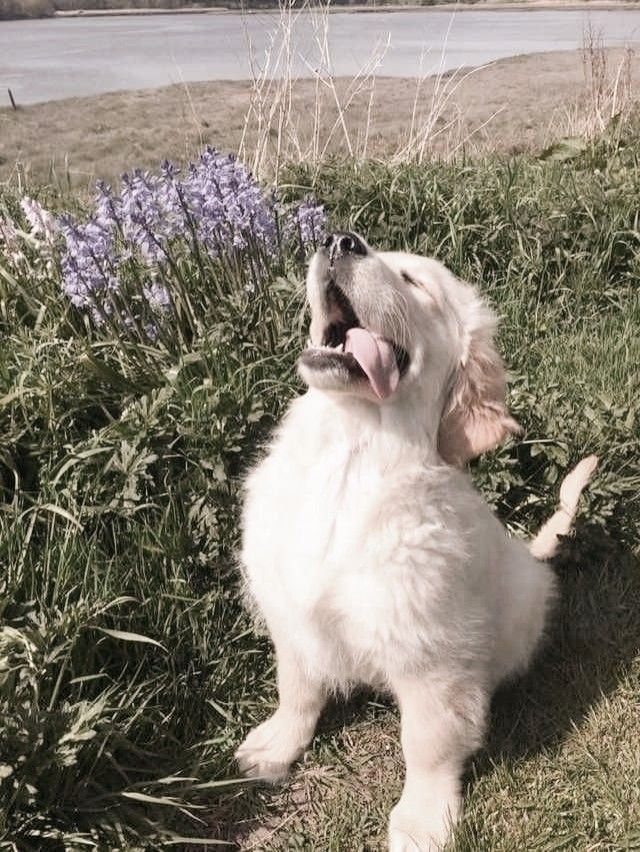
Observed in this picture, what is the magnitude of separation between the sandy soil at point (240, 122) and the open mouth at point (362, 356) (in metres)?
2.49

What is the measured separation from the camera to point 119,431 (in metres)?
2.37

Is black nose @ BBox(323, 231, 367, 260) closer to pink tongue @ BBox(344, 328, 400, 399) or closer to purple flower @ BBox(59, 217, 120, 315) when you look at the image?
pink tongue @ BBox(344, 328, 400, 399)

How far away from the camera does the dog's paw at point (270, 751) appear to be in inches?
82.7

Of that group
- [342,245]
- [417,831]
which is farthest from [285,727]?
[342,245]

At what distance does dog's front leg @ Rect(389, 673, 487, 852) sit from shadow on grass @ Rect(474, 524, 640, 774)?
0.64ft

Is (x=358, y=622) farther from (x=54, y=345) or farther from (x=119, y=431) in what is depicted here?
(x=54, y=345)

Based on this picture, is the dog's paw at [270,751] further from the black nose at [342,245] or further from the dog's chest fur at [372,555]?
the black nose at [342,245]

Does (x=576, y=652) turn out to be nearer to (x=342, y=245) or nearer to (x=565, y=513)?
(x=565, y=513)

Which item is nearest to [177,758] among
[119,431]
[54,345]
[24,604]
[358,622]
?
[24,604]

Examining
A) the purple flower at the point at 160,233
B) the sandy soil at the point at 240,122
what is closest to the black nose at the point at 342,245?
the purple flower at the point at 160,233

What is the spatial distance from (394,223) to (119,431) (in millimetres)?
2111

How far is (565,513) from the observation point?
252 cm

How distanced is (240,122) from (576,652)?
342cm

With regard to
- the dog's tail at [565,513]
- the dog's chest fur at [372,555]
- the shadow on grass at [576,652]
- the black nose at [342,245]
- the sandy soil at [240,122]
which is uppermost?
the black nose at [342,245]
